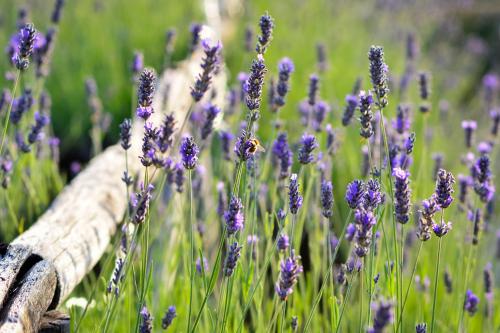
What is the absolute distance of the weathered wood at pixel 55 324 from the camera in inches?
73.0

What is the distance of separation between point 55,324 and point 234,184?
26.7 inches

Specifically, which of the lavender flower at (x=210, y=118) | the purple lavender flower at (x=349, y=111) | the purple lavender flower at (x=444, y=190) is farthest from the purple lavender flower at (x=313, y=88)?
the purple lavender flower at (x=444, y=190)

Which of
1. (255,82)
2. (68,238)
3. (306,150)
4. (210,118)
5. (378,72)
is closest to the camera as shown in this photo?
(255,82)

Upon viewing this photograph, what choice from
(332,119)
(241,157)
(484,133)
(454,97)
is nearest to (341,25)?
(454,97)

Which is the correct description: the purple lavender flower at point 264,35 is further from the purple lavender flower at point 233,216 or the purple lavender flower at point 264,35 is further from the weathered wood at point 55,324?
the weathered wood at point 55,324

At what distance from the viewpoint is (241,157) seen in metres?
1.60

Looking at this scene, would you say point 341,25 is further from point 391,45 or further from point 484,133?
point 484,133

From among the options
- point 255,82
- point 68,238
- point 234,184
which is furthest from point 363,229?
point 68,238

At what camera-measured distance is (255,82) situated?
5.47 ft

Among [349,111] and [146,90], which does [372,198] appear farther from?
[349,111]

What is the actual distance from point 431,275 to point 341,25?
4.49 m

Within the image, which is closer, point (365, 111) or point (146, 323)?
point (146, 323)

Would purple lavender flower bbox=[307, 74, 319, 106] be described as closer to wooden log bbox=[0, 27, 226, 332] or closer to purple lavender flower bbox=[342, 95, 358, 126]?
purple lavender flower bbox=[342, 95, 358, 126]

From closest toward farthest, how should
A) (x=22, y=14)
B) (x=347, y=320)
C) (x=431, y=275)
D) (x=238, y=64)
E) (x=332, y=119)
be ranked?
(x=347, y=320) < (x=431, y=275) < (x=22, y=14) < (x=332, y=119) < (x=238, y=64)
